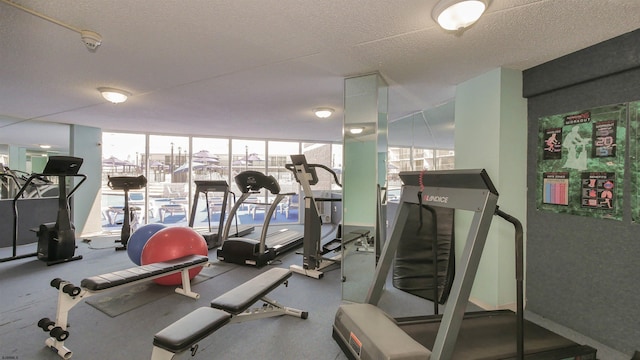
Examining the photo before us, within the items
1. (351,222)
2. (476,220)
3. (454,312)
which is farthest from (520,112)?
(454,312)

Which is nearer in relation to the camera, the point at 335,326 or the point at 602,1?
the point at 602,1

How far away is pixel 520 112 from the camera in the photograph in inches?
111

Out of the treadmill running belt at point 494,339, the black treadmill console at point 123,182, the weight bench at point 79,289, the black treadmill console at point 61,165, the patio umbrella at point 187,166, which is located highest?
the patio umbrella at point 187,166

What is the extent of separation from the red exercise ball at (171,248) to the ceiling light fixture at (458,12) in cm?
337

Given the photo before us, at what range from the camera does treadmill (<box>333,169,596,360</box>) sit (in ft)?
5.24

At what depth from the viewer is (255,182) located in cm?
430

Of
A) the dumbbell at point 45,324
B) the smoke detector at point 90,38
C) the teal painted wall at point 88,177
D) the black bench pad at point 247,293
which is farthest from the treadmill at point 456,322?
the teal painted wall at point 88,177

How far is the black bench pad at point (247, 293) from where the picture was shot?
1.91 meters

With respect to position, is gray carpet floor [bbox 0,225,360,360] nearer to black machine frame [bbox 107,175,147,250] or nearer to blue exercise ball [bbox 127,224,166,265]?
blue exercise ball [bbox 127,224,166,265]

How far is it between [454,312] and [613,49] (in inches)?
93.8

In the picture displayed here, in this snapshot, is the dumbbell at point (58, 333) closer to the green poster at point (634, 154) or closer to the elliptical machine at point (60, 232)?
the elliptical machine at point (60, 232)

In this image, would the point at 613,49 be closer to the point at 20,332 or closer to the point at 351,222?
the point at 351,222

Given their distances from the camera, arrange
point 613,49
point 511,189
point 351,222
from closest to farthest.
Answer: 1. point 613,49
2. point 511,189
3. point 351,222

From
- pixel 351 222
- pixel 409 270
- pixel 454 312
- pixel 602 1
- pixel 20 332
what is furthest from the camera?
pixel 409 270
